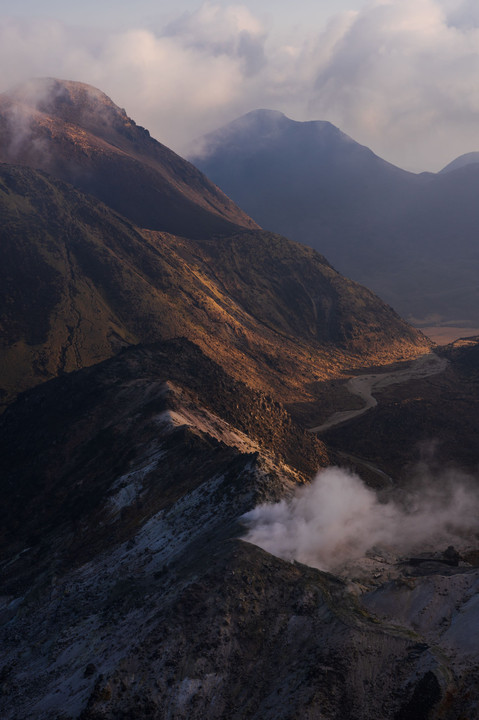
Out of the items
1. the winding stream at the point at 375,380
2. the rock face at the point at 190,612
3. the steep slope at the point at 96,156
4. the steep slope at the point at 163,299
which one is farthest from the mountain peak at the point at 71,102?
the rock face at the point at 190,612

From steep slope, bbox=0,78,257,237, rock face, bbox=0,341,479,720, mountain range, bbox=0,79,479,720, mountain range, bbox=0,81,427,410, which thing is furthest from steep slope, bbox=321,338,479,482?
steep slope, bbox=0,78,257,237

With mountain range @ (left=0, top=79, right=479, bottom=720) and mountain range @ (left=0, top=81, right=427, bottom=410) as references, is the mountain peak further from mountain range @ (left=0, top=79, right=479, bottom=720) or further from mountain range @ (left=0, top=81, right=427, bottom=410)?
mountain range @ (left=0, top=79, right=479, bottom=720)

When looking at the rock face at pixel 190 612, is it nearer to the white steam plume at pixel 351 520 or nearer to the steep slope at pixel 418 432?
the white steam plume at pixel 351 520

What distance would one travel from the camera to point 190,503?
93.1 ft

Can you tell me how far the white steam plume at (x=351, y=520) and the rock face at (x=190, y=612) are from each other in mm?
1513

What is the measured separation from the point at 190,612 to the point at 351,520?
530 inches

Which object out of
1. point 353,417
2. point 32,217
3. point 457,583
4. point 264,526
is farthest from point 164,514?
point 32,217

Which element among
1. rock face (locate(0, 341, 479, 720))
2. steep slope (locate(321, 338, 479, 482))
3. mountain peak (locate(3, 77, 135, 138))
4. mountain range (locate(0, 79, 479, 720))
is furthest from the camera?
mountain peak (locate(3, 77, 135, 138))

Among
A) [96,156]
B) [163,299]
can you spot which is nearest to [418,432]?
[163,299]

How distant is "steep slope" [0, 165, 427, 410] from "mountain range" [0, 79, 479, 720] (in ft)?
1.36

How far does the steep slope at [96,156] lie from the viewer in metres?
129

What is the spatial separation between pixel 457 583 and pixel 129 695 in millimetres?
11587

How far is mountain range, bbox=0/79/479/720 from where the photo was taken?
54.0ft

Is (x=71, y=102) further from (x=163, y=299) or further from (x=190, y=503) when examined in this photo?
(x=190, y=503)
